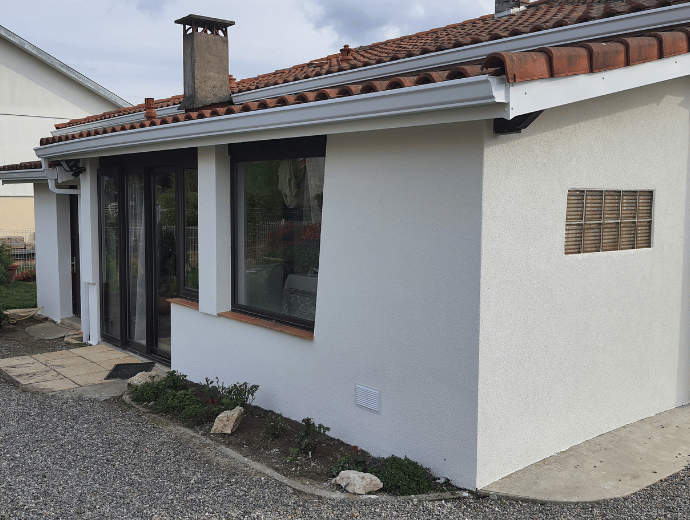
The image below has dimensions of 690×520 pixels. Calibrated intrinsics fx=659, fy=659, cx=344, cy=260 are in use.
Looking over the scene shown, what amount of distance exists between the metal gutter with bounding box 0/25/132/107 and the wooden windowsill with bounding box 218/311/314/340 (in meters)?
19.3

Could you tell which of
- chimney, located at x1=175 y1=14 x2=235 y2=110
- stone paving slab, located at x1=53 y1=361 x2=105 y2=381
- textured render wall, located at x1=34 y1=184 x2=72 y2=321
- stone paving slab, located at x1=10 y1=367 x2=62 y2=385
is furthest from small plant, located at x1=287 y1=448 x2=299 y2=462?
textured render wall, located at x1=34 y1=184 x2=72 y2=321

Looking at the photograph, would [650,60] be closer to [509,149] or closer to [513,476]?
[509,149]

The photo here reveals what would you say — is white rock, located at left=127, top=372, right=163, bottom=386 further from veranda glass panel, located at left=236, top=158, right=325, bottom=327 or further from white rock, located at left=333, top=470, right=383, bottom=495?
white rock, located at left=333, top=470, right=383, bottom=495

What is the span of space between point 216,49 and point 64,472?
5.52 meters

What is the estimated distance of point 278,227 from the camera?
607cm

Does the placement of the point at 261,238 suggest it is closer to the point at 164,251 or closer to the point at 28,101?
the point at 164,251

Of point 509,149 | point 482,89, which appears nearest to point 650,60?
point 509,149

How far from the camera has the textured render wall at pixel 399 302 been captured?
427cm

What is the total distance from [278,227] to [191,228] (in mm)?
1776

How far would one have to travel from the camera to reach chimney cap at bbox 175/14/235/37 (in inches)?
325

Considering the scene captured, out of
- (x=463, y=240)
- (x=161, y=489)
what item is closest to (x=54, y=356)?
(x=161, y=489)

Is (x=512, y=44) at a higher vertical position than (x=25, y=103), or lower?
lower

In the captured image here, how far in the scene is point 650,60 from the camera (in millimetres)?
4270

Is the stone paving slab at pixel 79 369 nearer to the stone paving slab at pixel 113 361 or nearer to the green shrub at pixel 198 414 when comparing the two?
the stone paving slab at pixel 113 361
